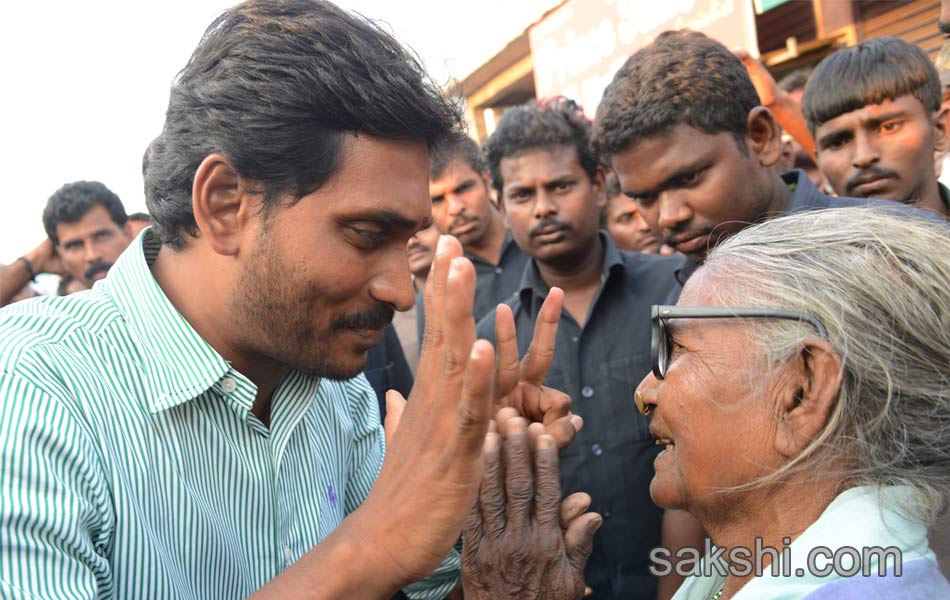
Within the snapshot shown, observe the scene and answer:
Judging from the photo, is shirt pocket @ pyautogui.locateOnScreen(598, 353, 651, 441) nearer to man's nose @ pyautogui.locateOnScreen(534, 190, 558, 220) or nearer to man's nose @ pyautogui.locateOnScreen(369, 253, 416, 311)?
man's nose @ pyautogui.locateOnScreen(534, 190, 558, 220)

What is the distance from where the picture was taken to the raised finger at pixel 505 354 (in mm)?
1957

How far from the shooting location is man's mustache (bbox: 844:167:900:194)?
343 centimetres

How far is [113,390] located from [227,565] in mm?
509

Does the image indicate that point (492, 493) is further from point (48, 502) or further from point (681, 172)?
point (681, 172)

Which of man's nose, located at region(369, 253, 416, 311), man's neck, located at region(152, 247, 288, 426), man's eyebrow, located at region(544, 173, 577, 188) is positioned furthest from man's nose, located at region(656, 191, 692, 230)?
man's neck, located at region(152, 247, 288, 426)

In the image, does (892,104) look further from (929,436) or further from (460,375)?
(460,375)

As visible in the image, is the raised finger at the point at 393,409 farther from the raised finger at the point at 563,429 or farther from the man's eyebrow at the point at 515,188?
the man's eyebrow at the point at 515,188

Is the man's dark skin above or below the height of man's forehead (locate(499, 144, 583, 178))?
below

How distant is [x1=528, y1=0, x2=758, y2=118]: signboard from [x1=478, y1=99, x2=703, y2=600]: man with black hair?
1.98m

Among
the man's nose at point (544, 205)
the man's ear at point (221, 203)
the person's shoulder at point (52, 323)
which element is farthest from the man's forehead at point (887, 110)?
the person's shoulder at point (52, 323)

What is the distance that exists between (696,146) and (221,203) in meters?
1.78

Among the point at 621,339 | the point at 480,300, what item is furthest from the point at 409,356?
the point at 621,339

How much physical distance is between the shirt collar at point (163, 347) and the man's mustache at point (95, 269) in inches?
166

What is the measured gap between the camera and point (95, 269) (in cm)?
570
